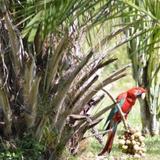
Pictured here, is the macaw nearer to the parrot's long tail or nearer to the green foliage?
the parrot's long tail

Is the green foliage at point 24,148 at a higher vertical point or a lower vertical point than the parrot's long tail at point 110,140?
lower

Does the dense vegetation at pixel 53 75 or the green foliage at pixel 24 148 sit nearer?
the dense vegetation at pixel 53 75

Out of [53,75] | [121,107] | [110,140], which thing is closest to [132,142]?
[110,140]

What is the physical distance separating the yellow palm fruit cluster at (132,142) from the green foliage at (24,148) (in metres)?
0.94

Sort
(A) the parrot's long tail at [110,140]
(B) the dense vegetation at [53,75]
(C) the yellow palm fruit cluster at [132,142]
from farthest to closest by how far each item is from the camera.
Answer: (A) the parrot's long tail at [110,140] < (C) the yellow palm fruit cluster at [132,142] < (B) the dense vegetation at [53,75]

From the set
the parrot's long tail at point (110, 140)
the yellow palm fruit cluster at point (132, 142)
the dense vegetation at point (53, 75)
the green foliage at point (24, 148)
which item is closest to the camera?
the dense vegetation at point (53, 75)

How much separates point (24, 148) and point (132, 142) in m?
1.19

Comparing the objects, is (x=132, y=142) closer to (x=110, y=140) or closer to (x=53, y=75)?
(x=110, y=140)

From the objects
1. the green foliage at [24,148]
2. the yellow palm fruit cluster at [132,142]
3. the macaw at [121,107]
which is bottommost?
the green foliage at [24,148]

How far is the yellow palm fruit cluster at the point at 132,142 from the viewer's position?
632cm

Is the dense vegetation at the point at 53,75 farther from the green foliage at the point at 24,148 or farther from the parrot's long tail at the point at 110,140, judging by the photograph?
the parrot's long tail at the point at 110,140

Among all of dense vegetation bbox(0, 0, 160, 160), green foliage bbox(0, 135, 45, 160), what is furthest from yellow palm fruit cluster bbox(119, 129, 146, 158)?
green foliage bbox(0, 135, 45, 160)

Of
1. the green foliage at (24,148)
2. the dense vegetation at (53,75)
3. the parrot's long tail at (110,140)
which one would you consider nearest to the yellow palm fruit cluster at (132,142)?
the parrot's long tail at (110,140)

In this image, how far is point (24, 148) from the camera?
605 centimetres
